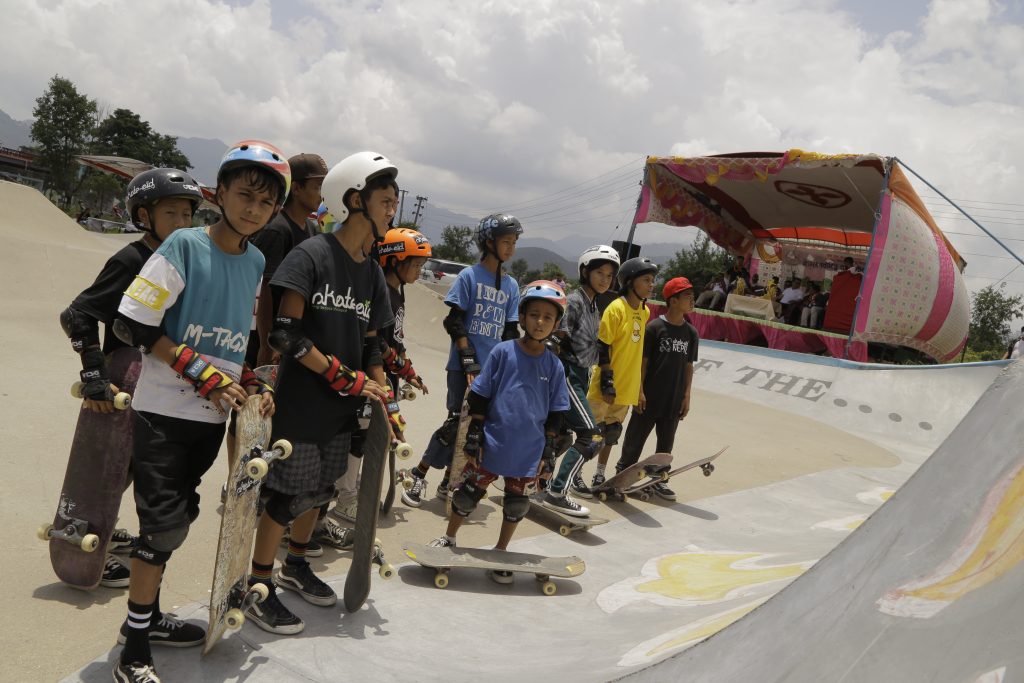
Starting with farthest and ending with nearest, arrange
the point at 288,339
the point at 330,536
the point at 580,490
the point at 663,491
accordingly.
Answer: the point at 663,491 < the point at 580,490 < the point at 330,536 < the point at 288,339

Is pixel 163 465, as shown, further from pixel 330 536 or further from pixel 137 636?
pixel 330 536

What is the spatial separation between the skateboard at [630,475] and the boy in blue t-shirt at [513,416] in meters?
2.04

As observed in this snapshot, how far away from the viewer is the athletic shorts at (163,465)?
2.30 meters

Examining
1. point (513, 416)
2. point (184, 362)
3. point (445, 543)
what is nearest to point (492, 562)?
point (445, 543)

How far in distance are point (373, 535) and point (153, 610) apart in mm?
848

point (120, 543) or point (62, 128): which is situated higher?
point (62, 128)

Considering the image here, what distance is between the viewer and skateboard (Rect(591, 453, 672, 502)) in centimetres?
566

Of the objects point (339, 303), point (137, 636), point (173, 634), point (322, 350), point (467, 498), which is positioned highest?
point (339, 303)

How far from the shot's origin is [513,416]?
145 inches

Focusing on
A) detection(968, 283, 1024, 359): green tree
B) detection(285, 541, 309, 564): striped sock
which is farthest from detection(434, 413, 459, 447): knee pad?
detection(968, 283, 1024, 359): green tree

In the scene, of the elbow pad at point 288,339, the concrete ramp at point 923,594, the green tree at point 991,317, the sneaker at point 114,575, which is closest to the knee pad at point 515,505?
the concrete ramp at point 923,594

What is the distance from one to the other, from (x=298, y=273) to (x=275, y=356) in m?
0.91

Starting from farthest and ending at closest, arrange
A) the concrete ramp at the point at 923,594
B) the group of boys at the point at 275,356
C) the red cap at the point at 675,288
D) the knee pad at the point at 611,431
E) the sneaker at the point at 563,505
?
the red cap at the point at 675,288, the knee pad at the point at 611,431, the sneaker at the point at 563,505, the group of boys at the point at 275,356, the concrete ramp at the point at 923,594

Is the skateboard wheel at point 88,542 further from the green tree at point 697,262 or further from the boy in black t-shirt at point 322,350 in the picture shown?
the green tree at point 697,262
